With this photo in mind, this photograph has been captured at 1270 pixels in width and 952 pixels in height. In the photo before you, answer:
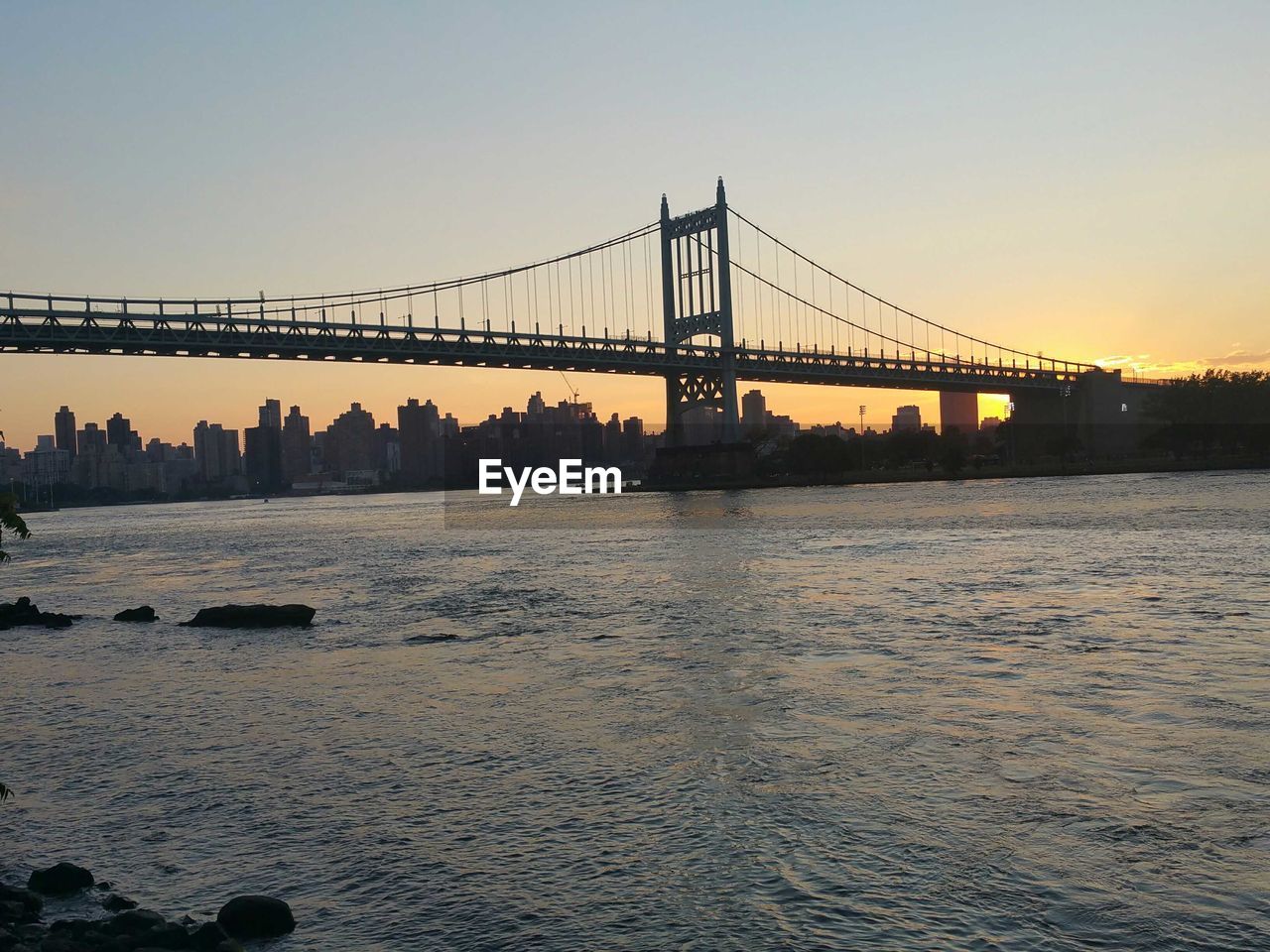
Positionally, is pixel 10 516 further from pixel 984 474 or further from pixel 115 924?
pixel 984 474

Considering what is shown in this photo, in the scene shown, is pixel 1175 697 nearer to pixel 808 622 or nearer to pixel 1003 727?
pixel 1003 727

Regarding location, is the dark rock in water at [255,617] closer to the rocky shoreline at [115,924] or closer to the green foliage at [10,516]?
the rocky shoreline at [115,924]

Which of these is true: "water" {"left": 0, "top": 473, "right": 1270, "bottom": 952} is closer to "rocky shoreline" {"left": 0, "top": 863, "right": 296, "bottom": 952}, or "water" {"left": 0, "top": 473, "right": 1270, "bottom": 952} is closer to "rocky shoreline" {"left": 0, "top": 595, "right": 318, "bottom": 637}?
"rocky shoreline" {"left": 0, "top": 863, "right": 296, "bottom": 952}

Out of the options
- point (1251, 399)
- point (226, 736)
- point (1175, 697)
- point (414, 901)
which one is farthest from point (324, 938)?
point (1251, 399)

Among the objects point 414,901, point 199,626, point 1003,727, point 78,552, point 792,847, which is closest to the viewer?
point 414,901

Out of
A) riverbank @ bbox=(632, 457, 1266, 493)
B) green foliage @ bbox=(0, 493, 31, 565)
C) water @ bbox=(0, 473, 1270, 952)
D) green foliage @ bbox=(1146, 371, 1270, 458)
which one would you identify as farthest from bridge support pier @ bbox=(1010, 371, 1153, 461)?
green foliage @ bbox=(0, 493, 31, 565)

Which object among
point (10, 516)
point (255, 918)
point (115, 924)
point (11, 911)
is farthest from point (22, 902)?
point (10, 516)

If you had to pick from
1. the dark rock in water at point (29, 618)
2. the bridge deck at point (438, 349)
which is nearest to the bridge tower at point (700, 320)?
the bridge deck at point (438, 349)
